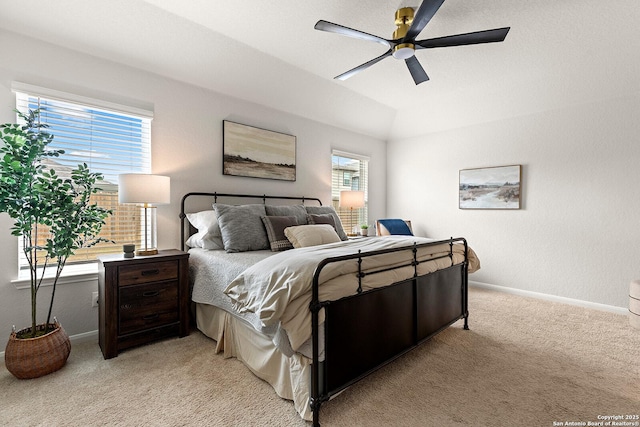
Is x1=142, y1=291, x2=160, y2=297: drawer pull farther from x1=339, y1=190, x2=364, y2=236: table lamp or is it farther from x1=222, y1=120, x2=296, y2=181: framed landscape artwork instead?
x1=339, y1=190, x2=364, y2=236: table lamp

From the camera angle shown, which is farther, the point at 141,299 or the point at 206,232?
the point at 206,232

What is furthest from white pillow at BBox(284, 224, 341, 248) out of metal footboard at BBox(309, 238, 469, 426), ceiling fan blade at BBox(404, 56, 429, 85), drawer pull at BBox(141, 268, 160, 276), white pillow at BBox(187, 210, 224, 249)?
ceiling fan blade at BBox(404, 56, 429, 85)

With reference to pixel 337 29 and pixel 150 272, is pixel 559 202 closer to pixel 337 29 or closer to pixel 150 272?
pixel 337 29

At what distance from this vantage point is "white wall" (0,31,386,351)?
2.43 meters

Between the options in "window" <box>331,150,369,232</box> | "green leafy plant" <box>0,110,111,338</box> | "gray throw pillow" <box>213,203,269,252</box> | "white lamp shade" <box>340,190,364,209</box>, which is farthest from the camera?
"window" <box>331,150,369,232</box>

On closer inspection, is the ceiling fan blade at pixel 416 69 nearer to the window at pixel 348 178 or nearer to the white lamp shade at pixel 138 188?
the window at pixel 348 178

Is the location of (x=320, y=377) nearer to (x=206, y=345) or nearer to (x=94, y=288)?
(x=206, y=345)

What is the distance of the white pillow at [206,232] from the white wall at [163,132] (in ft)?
0.91

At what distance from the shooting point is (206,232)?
3.02m

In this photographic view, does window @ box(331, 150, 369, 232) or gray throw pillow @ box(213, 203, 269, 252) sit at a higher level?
window @ box(331, 150, 369, 232)

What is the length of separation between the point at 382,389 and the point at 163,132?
3.09 metres

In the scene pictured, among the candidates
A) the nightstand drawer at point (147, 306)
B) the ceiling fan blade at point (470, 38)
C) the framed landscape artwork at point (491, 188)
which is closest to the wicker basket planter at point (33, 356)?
the nightstand drawer at point (147, 306)

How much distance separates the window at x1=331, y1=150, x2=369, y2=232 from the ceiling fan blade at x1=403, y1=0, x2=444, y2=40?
9.08ft

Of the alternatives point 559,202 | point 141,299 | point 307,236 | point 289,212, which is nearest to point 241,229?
point 307,236
